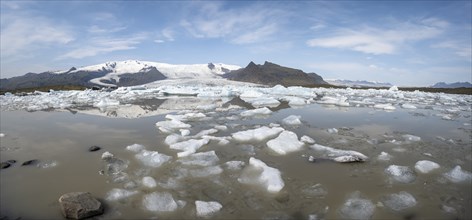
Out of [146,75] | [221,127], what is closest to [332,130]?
[221,127]

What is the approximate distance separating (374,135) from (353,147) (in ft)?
4.39

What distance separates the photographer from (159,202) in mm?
2750

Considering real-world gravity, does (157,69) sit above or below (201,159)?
above

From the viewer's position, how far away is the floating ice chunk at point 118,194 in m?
2.83

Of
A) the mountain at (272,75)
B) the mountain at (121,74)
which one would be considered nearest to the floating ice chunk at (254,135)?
the mountain at (272,75)

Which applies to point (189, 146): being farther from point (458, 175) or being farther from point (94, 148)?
point (458, 175)

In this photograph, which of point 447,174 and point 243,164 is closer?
point 447,174

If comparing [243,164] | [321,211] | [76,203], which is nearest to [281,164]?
[243,164]

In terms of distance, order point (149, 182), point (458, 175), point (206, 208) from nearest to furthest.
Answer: point (206, 208), point (149, 182), point (458, 175)

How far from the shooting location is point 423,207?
2691 millimetres

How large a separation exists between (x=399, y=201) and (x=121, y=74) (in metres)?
183

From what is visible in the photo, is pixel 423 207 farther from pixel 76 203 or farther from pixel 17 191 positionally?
pixel 17 191

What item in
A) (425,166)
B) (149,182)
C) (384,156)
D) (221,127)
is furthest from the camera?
(221,127)

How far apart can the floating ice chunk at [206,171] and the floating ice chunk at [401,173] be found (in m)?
2.10
